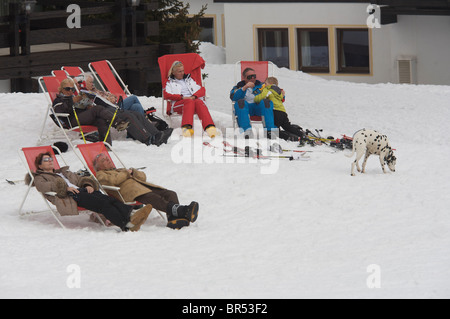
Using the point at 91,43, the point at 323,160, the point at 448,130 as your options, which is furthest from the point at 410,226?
the point at 91,43

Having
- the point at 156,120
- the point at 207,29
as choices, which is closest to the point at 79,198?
the point at 156,120

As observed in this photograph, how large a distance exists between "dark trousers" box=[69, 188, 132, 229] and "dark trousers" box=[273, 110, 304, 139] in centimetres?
401

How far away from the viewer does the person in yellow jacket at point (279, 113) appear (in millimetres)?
12102

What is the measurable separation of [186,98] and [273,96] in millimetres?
1091

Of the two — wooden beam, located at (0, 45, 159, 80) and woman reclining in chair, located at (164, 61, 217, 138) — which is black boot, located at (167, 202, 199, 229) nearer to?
woman reclining in chair, located at (164, 61, 217, 138)

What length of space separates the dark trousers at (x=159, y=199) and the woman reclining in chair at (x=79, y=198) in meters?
0.30

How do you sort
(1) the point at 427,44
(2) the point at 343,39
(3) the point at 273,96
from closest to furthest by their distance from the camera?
(3) the point at 273,96, (1) the point at 427,44, (2) the point at 343,39

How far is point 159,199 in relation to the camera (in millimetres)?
8719

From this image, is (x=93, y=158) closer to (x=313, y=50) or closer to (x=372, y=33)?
(x=372, y=33)

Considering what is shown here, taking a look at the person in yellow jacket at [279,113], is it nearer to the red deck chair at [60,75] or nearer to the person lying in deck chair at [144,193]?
the red deck chair at [60,75]

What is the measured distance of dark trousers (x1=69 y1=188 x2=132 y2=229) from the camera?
8391 millimetres

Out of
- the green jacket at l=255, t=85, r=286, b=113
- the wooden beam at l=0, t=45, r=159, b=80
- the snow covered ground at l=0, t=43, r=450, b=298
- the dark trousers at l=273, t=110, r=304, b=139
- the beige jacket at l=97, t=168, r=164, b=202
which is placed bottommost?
the snow covered ground at l=0, t=43, r=450, b=298

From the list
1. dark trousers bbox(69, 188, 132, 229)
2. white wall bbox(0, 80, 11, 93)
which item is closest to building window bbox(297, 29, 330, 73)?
white wall bbox(0, 80, 11, 93)

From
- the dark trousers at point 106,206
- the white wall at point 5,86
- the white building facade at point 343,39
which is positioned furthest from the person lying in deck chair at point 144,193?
the white building facade at point 343,39
